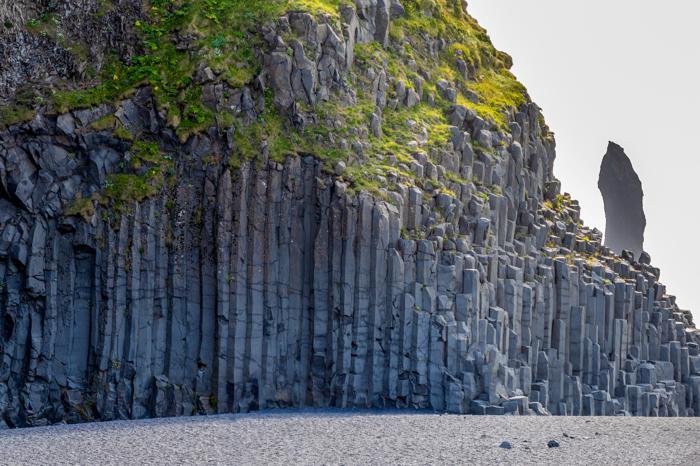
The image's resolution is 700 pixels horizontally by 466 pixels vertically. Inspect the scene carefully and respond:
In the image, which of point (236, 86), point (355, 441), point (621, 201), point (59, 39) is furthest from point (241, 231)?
point (621, 201)

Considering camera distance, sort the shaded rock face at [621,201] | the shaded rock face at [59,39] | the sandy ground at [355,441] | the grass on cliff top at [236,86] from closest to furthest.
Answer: the sandy ground at [355,441] → the grass on cliff top at [236,86] → the shaded rock face at [59,39] → the shaded rock face at [621,201]

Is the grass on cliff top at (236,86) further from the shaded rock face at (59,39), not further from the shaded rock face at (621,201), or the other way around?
the shaded rock face at (621,201)

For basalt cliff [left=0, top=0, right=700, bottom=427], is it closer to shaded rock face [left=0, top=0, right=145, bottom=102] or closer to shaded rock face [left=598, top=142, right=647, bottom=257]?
shaded rock face [left=0, top=0, right=145, bottom=102]

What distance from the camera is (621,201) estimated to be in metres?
54.9

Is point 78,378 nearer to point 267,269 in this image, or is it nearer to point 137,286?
point 137,286

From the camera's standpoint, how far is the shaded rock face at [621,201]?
177 feet

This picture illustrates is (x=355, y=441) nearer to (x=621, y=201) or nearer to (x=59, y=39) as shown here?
(x=59, y=39)

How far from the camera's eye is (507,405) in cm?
3203

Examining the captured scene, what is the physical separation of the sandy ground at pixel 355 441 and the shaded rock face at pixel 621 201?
2534 cm

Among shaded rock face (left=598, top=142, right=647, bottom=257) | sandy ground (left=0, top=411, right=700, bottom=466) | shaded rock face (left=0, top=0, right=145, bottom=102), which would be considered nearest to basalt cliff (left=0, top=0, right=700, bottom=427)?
shaded rock face (left=0, top=0, right=145, bottom=102)

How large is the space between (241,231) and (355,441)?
29.0 ft

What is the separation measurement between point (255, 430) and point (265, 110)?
10.6 m

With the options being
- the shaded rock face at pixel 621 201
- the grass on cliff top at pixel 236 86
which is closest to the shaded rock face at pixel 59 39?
the grass on cliff top at pixel 236 86

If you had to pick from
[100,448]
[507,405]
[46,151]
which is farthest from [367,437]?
[46,151]
